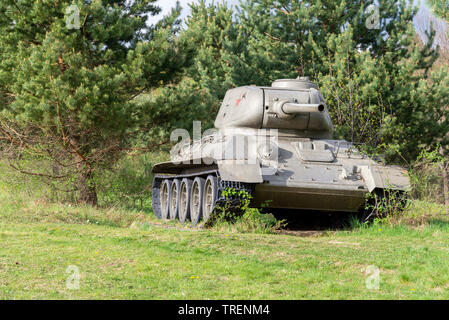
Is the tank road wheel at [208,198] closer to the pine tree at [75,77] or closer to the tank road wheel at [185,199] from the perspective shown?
the tank road wheel at [185,199]

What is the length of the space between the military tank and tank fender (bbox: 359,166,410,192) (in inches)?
0.7

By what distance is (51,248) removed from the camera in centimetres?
802

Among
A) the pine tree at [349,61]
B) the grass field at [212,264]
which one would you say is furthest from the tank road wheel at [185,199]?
the pine tree at [349,61]

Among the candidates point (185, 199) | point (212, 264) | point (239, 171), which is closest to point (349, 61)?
point (185, 199)

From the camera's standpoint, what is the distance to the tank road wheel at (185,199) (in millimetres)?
13562

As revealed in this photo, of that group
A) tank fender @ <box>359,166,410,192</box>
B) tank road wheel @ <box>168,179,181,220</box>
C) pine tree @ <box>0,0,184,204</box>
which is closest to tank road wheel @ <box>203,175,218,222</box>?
tank road wheel @ <box>168,179,181,220</box>

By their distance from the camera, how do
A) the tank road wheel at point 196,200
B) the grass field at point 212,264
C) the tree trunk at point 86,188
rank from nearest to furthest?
the grass field at point 212,264, the tank road wheel at point 196,200, the tree trunk at point 86,188

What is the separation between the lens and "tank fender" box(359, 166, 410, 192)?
1107 cm

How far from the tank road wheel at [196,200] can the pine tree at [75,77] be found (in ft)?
8.72

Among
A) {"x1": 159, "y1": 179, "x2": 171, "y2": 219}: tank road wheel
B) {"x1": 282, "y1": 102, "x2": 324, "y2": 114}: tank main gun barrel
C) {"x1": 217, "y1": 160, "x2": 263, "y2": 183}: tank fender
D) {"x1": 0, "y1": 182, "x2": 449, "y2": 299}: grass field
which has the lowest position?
{"x1": 159, "y1": 179, "x2": 171, "y2": 219}: tank road wheel

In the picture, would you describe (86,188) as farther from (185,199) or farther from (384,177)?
(384,177)

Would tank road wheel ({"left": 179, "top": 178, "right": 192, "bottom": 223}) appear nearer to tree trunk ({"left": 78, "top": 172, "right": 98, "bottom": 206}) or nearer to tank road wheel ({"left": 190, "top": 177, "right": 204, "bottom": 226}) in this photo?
tank road wheel ({"left": 190, "top": 177, "right": 204, "bottom": 226})

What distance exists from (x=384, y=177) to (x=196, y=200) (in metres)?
4.15
